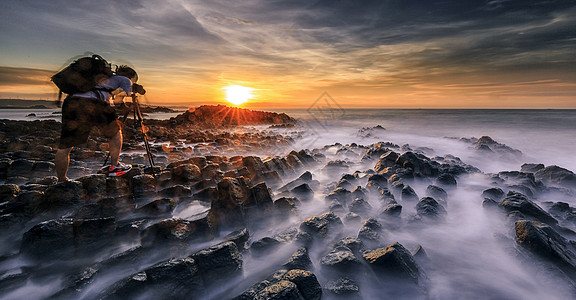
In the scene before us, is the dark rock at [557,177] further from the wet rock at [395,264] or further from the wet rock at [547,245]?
the wet rock at [395,264]

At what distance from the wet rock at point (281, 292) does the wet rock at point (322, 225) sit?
1.35 metres

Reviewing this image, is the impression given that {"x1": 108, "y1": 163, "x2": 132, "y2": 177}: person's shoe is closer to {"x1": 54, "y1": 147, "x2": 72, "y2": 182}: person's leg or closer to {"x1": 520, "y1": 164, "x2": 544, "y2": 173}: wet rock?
{"x1": 54, "y1": 147, "x2": 72, "y2": 182}: person's leg

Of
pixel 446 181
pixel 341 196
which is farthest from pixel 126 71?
pixel 446 181

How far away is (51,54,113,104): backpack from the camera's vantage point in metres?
3.60

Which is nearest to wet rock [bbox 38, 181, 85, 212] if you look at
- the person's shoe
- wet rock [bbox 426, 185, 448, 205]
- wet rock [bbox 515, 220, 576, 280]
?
the person's shoe

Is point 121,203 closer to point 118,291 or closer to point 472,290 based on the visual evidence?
point 118,291

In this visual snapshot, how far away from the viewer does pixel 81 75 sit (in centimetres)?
365

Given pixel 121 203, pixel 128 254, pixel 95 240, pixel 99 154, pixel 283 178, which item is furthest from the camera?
pixel 99 154

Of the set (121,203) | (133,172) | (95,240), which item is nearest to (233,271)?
(95,240)

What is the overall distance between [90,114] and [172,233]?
110 inches

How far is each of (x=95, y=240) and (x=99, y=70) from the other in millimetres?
2830

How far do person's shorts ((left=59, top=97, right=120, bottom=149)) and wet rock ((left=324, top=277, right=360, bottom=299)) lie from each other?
15.1 ft

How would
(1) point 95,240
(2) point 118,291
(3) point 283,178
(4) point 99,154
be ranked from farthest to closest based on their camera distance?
(4) point 99,154 < (3) point 283,178 < (1) point 95,240 < (2) point 118,291

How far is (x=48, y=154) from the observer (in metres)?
6.42
